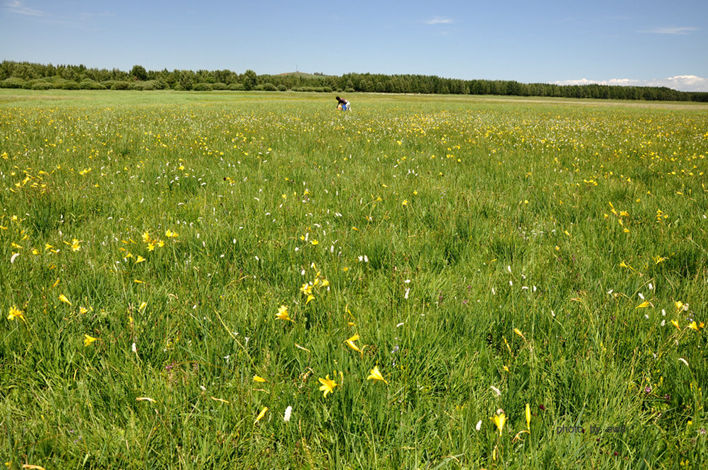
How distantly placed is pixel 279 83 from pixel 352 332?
118m

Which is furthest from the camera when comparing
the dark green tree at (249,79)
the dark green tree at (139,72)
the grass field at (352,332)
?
the dark green tree at (139,72)

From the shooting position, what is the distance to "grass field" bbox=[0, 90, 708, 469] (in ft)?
5.49

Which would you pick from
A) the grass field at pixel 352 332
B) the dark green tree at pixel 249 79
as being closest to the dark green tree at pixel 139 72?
the dark green tree at pixel 249 79

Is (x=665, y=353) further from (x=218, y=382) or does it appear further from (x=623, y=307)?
(x=218, y=382)

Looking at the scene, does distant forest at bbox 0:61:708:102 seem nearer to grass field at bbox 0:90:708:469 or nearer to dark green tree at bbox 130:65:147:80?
dark green tree at bbox 130:65:147:80

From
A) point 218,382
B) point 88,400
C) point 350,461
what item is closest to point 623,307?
point 350,461

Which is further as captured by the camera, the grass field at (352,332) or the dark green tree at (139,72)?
the dark green tree at (139,72)

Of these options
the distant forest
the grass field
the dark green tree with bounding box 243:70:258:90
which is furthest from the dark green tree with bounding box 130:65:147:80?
the grass field

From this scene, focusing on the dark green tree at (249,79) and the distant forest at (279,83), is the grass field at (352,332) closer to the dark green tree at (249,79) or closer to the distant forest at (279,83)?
the distant forest at (279,83)

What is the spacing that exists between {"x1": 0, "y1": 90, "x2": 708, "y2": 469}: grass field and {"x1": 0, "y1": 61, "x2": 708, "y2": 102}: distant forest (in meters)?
92.6

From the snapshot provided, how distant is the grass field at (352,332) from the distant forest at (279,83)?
92.6m

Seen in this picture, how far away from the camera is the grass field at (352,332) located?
167 cm

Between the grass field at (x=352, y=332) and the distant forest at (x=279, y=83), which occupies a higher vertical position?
the distant forest at (x=279, y=83)

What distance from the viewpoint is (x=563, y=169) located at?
24.6 ft
